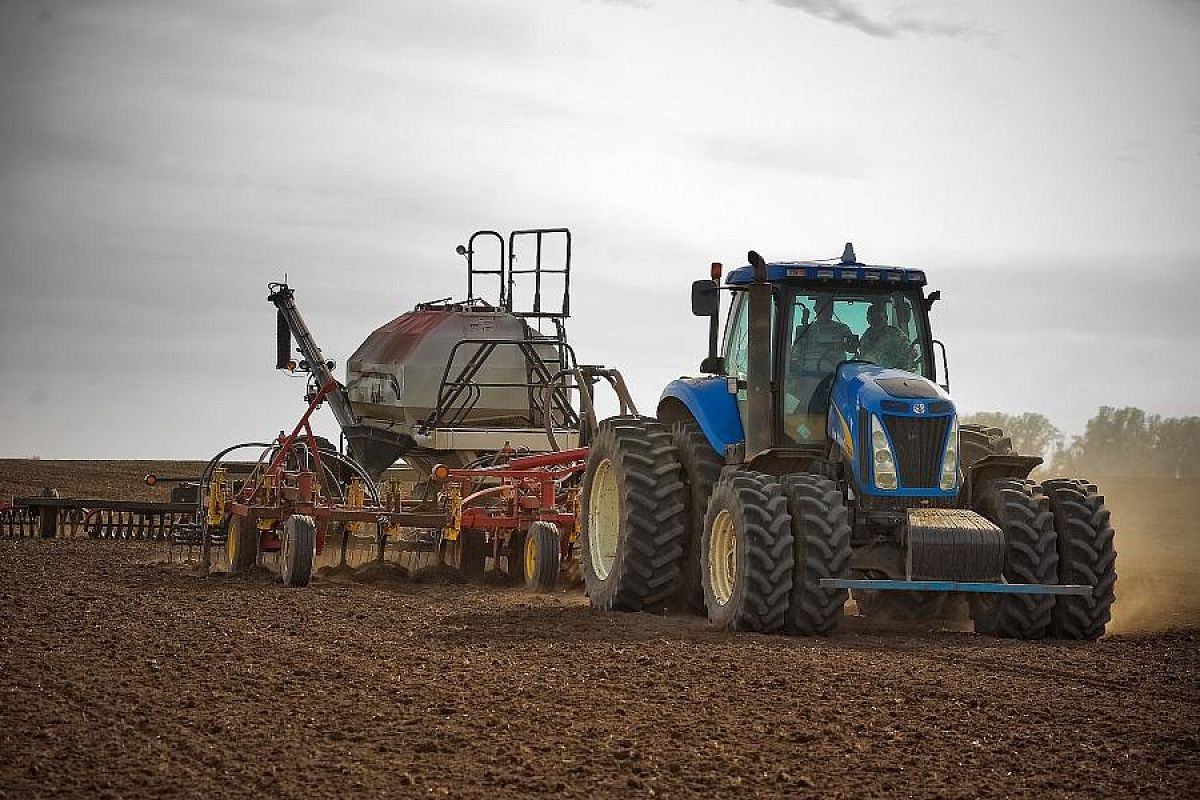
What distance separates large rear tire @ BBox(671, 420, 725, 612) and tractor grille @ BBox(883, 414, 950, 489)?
1441mm

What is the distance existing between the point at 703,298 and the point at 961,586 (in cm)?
287

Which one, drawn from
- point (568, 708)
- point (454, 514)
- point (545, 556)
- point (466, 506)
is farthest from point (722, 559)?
point (466, 506)

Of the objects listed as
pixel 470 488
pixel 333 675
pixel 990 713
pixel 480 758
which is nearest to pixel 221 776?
pixel 480 758

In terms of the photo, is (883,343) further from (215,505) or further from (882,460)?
(215,505)

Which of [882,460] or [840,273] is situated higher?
[840,273]

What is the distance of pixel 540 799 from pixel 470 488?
10.2 metres

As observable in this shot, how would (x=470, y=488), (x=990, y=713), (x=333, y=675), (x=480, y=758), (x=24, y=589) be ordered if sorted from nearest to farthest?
(x=480, y=758) < (x=990, y=713) < (x=333, y=675) < (x=24, y=589) < (x=470, y=488)

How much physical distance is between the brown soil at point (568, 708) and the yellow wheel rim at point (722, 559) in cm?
38

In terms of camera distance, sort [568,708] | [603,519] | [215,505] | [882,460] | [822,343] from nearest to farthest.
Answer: [568,708]
[882,460]
[822,343]
[603,519]
[215,505]

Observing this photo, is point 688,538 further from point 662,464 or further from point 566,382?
point 566,382

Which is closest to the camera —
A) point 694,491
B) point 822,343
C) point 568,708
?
point 568,708

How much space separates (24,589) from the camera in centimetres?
1438

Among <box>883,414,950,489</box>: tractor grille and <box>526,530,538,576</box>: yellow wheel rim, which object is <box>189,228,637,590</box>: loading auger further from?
<box>883,414,950,489</box>: tractor grille

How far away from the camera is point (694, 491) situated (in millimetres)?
12367
